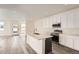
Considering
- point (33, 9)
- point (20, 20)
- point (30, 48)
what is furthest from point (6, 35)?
point (33, 9)

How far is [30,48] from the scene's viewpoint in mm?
1949

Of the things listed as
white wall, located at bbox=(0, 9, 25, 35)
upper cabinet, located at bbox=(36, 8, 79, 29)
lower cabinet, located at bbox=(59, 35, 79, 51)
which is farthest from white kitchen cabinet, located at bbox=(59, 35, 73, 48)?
white wall, located at bbox=(0, 9, 25, 35)

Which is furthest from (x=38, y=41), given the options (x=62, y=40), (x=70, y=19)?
(x=70, y=19)

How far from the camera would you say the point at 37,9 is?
5.76 feet

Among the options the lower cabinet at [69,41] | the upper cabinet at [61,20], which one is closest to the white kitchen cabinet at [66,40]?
the lower cabinet at [69,41]

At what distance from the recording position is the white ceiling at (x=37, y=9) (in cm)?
163

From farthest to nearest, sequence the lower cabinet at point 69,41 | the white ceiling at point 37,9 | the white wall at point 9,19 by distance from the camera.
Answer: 1. the lower cabinet at point 69,41
2. the white wall at point 9,19
3. the white ceiling at point 37,9

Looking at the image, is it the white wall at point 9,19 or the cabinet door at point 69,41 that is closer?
the white wall at point 9,19

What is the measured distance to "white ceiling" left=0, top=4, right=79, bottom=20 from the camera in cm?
163

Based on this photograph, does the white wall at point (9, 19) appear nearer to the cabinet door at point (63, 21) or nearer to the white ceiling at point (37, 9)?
the white ceiling at point (37, 9)
